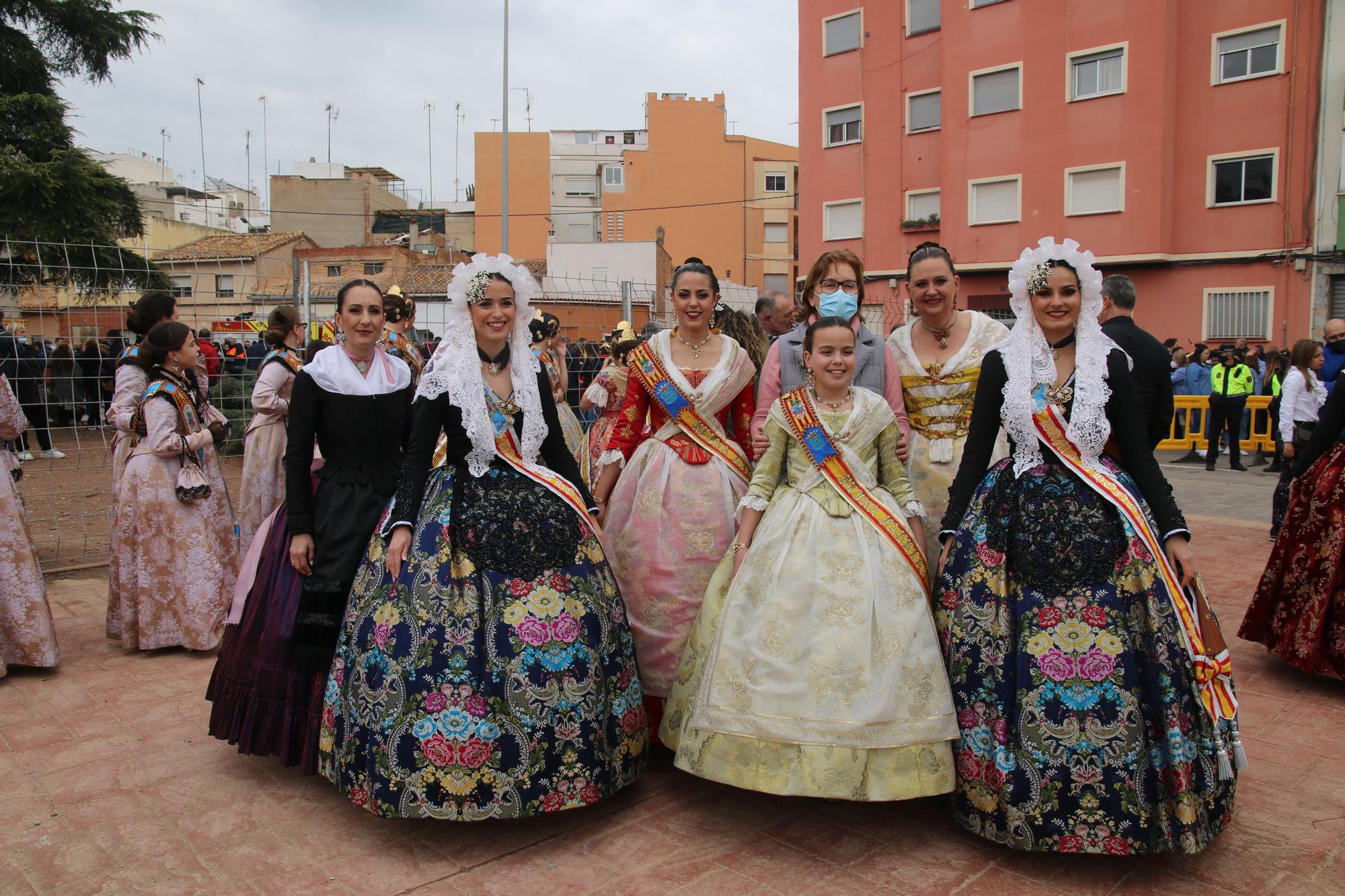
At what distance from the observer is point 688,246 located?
43500mm

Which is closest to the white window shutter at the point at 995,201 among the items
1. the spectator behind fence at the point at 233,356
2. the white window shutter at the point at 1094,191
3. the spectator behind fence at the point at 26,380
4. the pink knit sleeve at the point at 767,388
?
the white window shutter at the point at 1094,191

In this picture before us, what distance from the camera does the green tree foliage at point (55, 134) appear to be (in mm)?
17406

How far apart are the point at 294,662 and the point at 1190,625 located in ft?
10.2

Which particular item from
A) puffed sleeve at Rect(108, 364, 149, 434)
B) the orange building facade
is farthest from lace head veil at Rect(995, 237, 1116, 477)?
the orange building facade

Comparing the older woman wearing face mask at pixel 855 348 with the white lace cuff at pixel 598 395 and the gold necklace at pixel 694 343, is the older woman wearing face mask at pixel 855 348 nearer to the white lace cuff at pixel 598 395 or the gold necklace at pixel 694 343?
the gold necklace at pixel 694 343

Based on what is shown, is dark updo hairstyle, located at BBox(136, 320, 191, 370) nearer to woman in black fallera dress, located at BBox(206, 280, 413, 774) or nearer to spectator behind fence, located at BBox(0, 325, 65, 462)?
woman in black fallera dress, located at BBox(206, 280, 413, 774)

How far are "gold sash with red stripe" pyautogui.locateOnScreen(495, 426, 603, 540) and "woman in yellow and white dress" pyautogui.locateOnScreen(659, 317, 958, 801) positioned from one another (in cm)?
55

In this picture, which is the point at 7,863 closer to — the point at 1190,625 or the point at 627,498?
the point at 627,498

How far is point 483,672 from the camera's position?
3.06 meters

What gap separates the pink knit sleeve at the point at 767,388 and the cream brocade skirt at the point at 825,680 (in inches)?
30.3

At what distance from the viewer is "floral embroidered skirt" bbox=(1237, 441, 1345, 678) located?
4551 mm

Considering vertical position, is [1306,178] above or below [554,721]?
above

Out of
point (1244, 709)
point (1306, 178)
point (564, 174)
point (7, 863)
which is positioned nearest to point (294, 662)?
point (7, 863)

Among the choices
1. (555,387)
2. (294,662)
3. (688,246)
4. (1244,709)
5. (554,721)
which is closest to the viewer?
(554,721)
